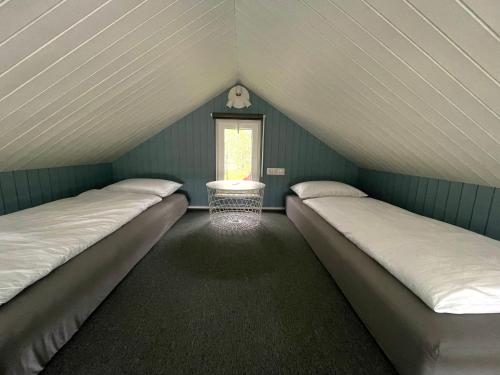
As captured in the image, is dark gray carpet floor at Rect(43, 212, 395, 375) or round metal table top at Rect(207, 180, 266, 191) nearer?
dark gray carpet floor at Rect(43, 212, 395, 375)

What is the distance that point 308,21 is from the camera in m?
1.21

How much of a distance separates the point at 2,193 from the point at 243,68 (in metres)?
2.57

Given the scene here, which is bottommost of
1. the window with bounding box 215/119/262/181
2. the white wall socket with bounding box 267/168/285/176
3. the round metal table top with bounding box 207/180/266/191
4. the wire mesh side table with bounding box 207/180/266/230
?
the wire mesh side table with bounding box 207/180/266/230

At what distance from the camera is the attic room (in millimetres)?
848

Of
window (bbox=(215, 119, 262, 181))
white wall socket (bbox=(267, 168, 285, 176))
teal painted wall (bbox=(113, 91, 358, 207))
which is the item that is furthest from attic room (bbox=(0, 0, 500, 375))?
white wall socket (bbox=(267, 168, 285, 176))

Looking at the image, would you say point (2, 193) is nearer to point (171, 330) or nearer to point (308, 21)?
point (171, 330)

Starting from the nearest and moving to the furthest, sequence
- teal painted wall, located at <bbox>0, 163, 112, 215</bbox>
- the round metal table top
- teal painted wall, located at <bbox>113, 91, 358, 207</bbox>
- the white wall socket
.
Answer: teal painted wall, located at <bbox>0, 163, 112, 215</bbox> < the round metal table top < teal painted wall, located at <bbox>113, 91, 358, 207</bbox> < the white wall socket

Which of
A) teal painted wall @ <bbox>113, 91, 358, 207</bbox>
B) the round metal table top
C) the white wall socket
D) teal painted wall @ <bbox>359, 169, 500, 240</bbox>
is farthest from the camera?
the white wall socket

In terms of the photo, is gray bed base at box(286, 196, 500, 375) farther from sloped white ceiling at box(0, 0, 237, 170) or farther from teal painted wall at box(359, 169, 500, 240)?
sloped white ceiling at box(0, 0, 237, 170)

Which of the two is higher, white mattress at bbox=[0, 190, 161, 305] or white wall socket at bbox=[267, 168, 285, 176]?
white wall socket at bbox=[267, 168, 285, 176]

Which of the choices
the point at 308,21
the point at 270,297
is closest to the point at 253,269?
the point at 270,297

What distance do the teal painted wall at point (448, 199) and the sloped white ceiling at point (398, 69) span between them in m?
0.12

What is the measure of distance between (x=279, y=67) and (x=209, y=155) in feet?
5.52

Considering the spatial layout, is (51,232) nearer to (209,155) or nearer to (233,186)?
(233,186)
